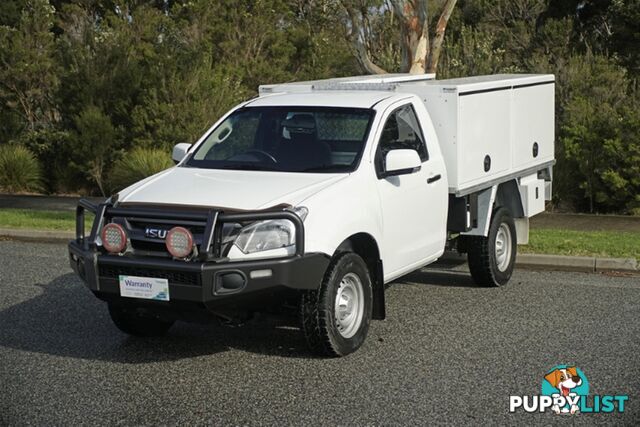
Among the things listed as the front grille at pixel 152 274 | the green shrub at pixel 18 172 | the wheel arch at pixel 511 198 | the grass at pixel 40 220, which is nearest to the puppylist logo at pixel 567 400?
the front grille at pixel 152 274

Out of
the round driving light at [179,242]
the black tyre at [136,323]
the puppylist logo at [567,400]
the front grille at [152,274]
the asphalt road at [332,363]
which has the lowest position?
the puppylist logo at [567,400]

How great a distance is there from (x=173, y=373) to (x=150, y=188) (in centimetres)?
141

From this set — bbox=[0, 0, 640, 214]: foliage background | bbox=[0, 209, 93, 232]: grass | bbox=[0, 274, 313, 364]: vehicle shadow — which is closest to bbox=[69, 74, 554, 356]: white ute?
bbox=[0, 274, 313, 364]: vehicle shadow

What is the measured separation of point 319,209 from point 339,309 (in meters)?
0.77

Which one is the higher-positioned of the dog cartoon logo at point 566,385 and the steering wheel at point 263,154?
the steering wheel at point 263,154

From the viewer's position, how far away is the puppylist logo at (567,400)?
6355 mm

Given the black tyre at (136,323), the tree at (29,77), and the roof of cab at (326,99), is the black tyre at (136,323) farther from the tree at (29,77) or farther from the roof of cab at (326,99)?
the tree at (29,77)

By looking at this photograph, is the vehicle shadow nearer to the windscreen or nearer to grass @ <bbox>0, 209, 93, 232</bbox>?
the windscreen

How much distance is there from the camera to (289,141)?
27.6 ft

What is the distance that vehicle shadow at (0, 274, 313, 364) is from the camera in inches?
305

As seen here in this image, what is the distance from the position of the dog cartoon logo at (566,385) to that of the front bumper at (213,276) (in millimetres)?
1681

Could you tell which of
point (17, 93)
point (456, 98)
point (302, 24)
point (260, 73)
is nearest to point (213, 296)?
point (456, 98)

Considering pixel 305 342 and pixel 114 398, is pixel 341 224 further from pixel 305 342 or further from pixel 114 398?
pixel 114 398

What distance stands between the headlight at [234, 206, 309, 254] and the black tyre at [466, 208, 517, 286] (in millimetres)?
3262
